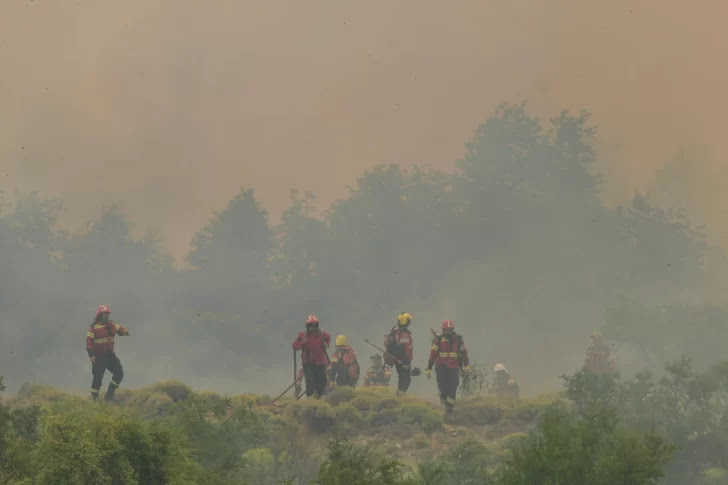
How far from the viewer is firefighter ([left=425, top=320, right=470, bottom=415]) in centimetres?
2805

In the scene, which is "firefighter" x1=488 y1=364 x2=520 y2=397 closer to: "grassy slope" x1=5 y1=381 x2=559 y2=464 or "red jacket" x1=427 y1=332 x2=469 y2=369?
"grassy slope" x1=5 y1=381 x2=559 y2=464

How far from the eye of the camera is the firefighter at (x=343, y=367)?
31.0 m

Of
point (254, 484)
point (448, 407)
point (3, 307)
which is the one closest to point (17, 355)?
point (3, 307)

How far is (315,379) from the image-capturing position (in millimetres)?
28391

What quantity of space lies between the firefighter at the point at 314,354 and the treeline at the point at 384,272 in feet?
138

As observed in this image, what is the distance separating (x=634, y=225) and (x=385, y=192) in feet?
55.1

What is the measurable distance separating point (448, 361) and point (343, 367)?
13.1ft

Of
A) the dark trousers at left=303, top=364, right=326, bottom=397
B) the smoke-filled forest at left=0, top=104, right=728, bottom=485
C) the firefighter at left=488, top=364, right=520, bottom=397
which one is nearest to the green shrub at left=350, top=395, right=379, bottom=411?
the dark trousers at left=303, top=364, right=326, bottom=397

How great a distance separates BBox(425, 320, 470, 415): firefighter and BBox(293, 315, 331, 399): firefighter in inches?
102

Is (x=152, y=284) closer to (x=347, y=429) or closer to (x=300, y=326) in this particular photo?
(x=300, y=326)

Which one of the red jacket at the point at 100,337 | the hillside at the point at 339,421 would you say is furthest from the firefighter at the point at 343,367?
the red jacket at the point at 100,337

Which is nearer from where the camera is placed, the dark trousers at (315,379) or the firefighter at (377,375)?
the dark trousers at (315,379)

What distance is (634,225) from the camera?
241 ft

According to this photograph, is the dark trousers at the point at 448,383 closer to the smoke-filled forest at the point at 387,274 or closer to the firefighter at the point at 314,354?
the firefighter at the point at 314,354
